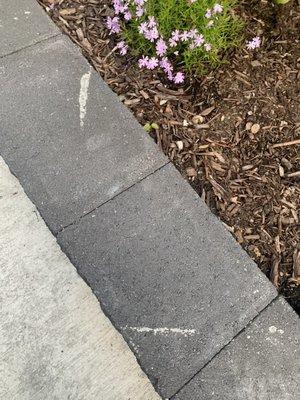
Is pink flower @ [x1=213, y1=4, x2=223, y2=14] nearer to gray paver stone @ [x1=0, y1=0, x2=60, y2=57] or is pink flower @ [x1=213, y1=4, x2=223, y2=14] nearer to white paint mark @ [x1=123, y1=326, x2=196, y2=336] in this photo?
gray paver stone @ [x1=0, y1=0, x2=60, y2=57]

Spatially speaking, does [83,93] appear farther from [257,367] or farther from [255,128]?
[257,367]

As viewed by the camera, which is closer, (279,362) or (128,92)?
(279,362)

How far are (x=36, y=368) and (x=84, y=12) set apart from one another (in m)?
2.28

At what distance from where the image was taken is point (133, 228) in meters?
2.55

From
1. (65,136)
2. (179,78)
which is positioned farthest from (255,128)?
(65,136)

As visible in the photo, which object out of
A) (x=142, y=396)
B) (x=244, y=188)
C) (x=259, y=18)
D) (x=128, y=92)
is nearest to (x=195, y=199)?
(x=244, y=188)

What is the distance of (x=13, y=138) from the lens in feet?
9.00

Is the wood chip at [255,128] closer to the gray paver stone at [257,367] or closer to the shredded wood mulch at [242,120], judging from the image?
the shredded wood mulch at [242,120]

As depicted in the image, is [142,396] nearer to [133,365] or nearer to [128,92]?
[133,365]

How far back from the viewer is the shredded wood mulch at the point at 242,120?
2664 mm

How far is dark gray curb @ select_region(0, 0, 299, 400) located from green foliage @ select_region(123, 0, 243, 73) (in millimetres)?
397

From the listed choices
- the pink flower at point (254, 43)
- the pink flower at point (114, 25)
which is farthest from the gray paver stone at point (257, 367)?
the pink flower at point (114, 25)

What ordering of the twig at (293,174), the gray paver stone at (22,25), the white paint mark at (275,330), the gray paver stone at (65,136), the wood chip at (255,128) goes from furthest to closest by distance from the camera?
the gray paver stone at (22,25) → the wood chip at (255,128) → the twig at (293,174) → the gray paver stone at (65,136) → the white paint mark at (275,330)

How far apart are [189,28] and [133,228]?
1325 mm
